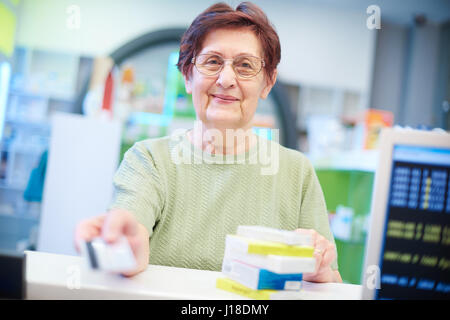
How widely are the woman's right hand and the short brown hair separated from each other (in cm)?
48

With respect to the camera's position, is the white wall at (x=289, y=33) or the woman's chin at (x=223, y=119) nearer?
the woman's chin at (x=223, y=119)

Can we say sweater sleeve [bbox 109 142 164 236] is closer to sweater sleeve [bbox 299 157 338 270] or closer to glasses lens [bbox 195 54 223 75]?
glasses lens [bbox 195 54 223 75]

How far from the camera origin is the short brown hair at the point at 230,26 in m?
0.93

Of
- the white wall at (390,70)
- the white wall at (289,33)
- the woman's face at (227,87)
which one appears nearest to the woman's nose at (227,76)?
the woman's face at (227,87)

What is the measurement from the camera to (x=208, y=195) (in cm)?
95

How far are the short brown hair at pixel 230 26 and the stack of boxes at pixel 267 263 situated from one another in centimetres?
48

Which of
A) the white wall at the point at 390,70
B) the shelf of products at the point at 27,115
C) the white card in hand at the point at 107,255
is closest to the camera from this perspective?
the white card in hand at the point at 107,255

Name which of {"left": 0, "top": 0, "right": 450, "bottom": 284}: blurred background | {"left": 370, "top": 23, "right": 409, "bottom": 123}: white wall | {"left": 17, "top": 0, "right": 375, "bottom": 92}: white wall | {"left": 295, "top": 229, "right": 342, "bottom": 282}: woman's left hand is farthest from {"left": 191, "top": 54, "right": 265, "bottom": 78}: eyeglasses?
{"left": 370, "top": 23, "right": 409, "bottom": 123}: white wall

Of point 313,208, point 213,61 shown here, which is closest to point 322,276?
point 313,208

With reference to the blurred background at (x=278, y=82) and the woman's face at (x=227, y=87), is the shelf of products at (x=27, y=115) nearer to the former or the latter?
the blurred background at (x=278, y=82)

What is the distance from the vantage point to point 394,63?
5062 mm

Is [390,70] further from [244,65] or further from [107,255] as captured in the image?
[107,255]
